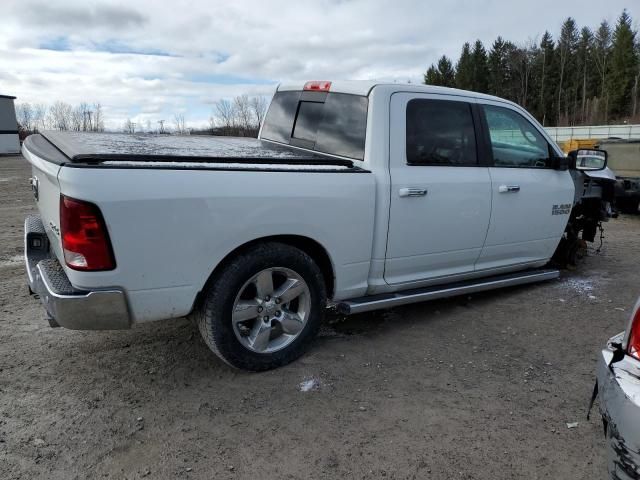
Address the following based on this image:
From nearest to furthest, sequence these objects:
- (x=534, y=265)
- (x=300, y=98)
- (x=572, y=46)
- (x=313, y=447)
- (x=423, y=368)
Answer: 1. (x=313, y=447)
2. (x=423, y=368)
3. (x=300, y=98)
4. (x=534, y=265)
5. (x=572, y=46)

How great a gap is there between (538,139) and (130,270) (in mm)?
3805

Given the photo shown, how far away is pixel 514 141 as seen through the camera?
15.1ft

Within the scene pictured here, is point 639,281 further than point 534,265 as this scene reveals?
Yes

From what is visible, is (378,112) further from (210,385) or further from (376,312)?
(210,385)

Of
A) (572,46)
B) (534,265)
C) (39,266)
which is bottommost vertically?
(534,265)

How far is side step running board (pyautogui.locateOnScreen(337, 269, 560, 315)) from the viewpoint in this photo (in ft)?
12.2

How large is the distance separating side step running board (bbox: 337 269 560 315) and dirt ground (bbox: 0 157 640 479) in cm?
27

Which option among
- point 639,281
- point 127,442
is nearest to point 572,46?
point 639,281

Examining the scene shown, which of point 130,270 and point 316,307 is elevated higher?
point 130,270

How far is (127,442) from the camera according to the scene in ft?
8.84

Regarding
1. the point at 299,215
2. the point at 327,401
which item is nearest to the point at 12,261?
the point at 299,215

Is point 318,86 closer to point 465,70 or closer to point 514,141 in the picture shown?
point 514,141

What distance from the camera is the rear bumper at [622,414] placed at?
70.0 inches

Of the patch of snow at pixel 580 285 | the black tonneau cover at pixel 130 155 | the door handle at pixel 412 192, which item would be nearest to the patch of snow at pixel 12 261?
the black tonneau cover at pixel 130 155
